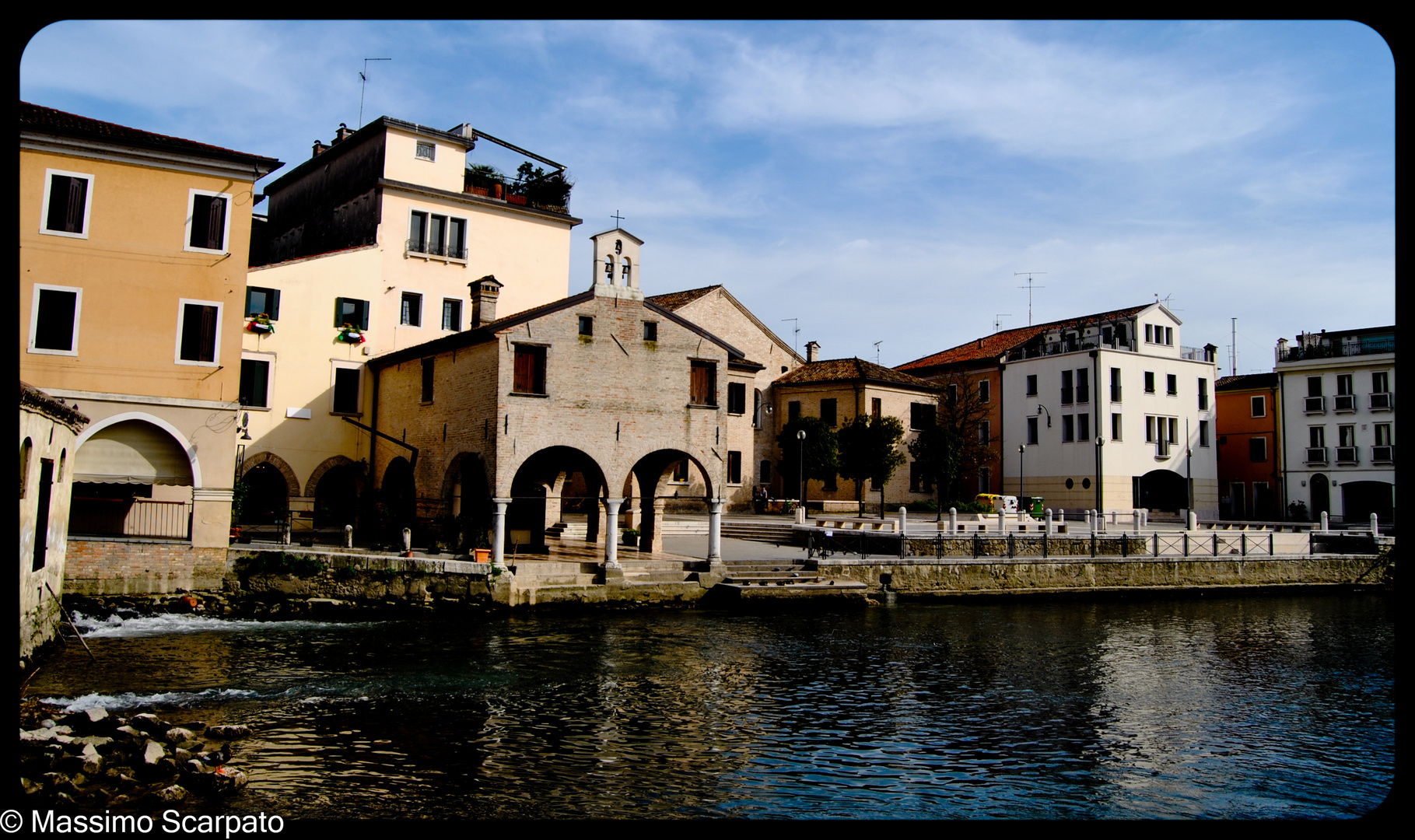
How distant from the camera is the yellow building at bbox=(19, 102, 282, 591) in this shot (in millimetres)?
22266

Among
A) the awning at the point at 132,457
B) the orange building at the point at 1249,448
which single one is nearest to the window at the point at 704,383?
the awning at the point at 132,457

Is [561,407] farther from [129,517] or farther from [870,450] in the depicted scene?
[870,450]

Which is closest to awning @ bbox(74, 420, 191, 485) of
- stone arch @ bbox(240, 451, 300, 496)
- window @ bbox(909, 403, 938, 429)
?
stone arch @ bbox(240, 451, 300, 496)

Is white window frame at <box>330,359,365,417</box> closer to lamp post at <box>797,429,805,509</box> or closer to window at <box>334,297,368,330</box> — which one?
window at <box>334,297,368,330</box>

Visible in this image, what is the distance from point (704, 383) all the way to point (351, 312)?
13.1 m

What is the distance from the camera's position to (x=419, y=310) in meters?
34.5

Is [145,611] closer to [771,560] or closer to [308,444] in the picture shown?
[308,444]

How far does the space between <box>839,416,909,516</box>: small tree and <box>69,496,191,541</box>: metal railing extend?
2767 cm

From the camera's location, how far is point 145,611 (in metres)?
21.8

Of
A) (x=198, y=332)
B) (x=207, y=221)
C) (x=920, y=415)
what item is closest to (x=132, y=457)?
(x=198, y=332)

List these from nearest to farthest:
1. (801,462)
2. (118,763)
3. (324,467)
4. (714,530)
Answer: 1. (118,763)
2. (714,530)
3. (324,467)
4. (801,462)

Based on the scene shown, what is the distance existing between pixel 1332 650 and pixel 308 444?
98.2ft

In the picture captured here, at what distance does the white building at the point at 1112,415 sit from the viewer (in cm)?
4912
